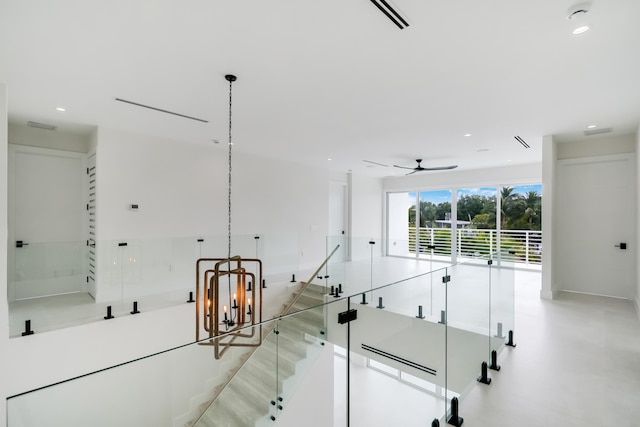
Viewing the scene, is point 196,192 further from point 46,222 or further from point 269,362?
point 269,362

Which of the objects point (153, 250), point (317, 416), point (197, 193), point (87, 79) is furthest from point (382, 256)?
point (87, 79)

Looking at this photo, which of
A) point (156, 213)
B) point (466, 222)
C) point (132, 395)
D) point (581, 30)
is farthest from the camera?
point (466, 222)

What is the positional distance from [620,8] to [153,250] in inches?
237

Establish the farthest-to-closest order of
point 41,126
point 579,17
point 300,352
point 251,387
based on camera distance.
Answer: point 41,126 < point 300,352 < point 251,387 < point 579,17

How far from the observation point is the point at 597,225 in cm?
558

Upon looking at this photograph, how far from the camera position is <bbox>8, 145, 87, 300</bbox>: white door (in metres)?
4.29

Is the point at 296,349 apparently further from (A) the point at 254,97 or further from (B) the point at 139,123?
(B) the point at 139,123

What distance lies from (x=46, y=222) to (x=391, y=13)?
601 centimetres

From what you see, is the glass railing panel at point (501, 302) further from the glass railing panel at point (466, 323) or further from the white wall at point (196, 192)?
the white wall at point (196, 192)

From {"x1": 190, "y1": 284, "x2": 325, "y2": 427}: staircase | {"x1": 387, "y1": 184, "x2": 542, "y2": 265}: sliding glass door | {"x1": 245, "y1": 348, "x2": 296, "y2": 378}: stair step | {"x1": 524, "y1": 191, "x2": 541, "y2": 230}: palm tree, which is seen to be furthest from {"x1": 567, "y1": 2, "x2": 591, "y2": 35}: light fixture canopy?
{"x1": 524, "y1": 191, "x2": 541, "y2": 230}: palm tree

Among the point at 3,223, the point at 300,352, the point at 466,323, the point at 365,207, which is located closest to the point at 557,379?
the point at 466,323

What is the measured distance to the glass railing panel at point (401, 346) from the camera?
3.17 meters

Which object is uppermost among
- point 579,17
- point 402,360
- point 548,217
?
point 579,17

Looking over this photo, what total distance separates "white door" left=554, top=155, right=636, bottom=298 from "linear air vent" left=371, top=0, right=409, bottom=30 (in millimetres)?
5444
